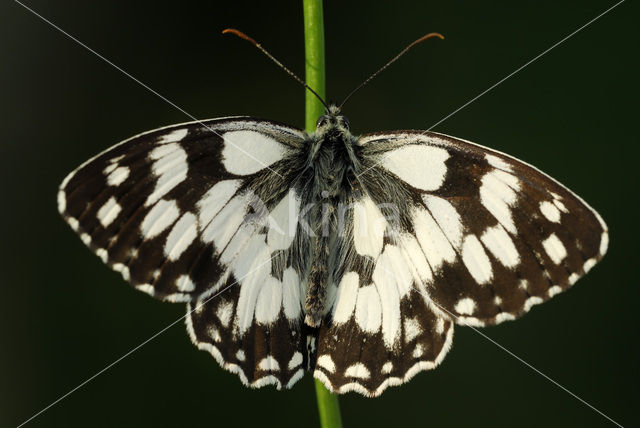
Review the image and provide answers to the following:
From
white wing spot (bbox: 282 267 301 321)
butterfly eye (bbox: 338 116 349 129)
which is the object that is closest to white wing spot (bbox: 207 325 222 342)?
white wing spot (bbox: 282 267 301 321)

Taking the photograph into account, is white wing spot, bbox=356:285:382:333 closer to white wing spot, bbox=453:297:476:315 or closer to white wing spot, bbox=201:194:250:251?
white wing spot, bbox=453:297:476:315

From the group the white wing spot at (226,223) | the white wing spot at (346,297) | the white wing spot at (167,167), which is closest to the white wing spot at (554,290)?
the white wing spot at (346,297)

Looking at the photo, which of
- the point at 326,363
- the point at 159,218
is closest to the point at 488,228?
the point at 326,363

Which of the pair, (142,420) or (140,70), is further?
(140,70)

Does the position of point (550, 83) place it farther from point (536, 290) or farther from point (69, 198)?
point (69, 198)

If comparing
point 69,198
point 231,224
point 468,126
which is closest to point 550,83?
point 468,126

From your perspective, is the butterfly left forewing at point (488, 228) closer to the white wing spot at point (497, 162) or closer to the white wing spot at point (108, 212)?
the white wing spot at point (497, 162)
